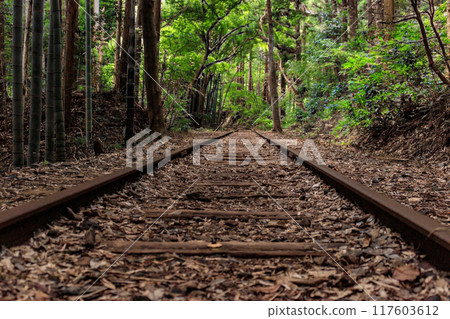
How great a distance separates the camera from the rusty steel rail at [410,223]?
1893 millimetres

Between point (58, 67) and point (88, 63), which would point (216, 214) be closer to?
point (58, 67)

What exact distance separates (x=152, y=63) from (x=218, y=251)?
28.1ft

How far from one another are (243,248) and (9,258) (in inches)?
48.5

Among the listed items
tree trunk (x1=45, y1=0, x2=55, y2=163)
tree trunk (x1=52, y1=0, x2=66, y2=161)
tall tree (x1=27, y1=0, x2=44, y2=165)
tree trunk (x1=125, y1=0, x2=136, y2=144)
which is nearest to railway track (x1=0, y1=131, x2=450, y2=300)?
tall tree (x1=27, y1=0, x2=44, y2=165)

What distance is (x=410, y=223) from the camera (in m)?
2.24

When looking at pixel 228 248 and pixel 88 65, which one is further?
pixel 88 65

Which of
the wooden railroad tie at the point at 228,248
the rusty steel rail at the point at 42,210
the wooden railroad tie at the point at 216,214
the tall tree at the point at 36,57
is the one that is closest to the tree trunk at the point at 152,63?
the tall tree at the point at 36,57

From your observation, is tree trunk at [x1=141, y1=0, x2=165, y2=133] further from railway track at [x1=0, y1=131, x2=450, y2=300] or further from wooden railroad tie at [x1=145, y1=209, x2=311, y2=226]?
wooden railroad tie at [x1=145, y1=209, x2=311, y2=226]

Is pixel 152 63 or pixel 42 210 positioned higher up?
pixel 152 63

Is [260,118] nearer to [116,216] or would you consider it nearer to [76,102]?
[76,102]

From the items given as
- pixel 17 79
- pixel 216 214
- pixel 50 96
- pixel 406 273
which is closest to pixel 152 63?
pixel 50 96

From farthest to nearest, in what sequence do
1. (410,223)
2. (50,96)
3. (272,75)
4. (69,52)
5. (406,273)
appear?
(272,75) → (69,52) → (50,96) → (410,223) → (406,273)

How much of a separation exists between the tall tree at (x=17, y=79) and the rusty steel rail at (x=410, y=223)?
400cm

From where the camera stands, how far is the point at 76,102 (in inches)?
436
